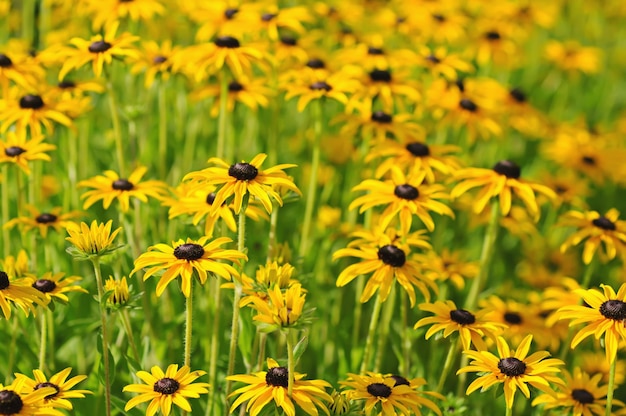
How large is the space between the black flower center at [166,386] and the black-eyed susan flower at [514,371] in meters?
0.86

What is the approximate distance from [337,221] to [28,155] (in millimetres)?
1567

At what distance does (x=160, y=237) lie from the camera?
147 inches

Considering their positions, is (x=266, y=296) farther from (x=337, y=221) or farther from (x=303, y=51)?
(x=303, y=51)

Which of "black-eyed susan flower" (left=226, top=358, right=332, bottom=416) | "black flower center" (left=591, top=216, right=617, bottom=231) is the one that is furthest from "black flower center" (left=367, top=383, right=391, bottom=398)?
"black flower center" (left=591, top=216, right=617, bottom=231)

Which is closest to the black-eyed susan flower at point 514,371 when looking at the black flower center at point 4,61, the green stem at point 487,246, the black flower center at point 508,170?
the green stem at point 487,246

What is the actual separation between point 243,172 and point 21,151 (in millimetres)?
1168

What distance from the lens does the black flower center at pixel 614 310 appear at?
94.9 inches

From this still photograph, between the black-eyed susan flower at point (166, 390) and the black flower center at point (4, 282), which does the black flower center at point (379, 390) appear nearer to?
the black-eyed susan flower at point (166, 390)

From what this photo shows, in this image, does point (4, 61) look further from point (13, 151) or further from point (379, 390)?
point (379, 390)

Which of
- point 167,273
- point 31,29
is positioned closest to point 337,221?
point 167,273

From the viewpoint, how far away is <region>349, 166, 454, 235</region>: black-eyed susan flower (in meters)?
2.99

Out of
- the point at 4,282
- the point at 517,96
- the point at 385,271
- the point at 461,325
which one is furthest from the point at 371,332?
the point at 517,96

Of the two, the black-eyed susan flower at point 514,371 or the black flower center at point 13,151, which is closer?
the black-eyed susan flower at point 514,371

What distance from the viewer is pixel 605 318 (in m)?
2.43
